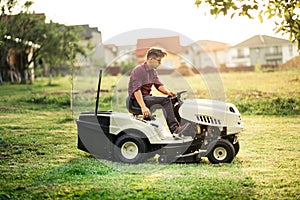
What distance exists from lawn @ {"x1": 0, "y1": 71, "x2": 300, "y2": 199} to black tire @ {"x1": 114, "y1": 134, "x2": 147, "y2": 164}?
0.08 meters

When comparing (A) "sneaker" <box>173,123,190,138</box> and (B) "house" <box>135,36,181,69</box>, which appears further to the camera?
(B) "house" <box>135,36,181,69</box>

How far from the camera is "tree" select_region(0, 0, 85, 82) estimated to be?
6.10 meters

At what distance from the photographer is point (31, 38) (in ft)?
23.5

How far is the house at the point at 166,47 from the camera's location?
6086 mm

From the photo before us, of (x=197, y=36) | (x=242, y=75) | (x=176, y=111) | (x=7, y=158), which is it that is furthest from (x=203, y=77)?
(x=7, y=158)

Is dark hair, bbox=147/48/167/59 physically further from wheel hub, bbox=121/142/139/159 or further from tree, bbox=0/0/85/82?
tree, bbox=0/0/85/82

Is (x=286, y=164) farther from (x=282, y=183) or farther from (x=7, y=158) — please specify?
(x=7, y=158)

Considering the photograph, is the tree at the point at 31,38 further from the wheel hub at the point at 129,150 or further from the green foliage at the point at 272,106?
the green foliage at the point at 272,106

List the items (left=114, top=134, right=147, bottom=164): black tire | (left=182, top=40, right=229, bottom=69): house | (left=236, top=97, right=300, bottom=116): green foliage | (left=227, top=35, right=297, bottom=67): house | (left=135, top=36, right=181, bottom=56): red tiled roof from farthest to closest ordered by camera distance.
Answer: (left=227, top=35, right=297, bottom=67): house
(left=182, top=40, right=229, bottom=69): house
(left=236, top=97, right=300, bottom=116): green foliage
(left=135, top=36, right=181, bottom=56): red tiled roof
(left=114, top=134, right=147, bottom=164): black tire

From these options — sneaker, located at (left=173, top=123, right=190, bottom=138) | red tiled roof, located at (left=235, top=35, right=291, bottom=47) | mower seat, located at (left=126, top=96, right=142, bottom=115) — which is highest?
red tiled roof, located at (left=235, top=35, right=291, bottom=47)

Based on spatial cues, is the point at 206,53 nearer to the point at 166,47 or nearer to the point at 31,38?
the point at 166,47

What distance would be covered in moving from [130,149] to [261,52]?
3664 millimetres

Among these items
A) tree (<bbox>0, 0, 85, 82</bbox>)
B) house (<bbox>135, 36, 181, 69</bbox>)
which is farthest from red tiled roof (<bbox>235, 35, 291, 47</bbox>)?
tree (<bbox>0, 0, 85, 82</bbox>)

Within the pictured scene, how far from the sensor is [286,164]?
15.4 feet
